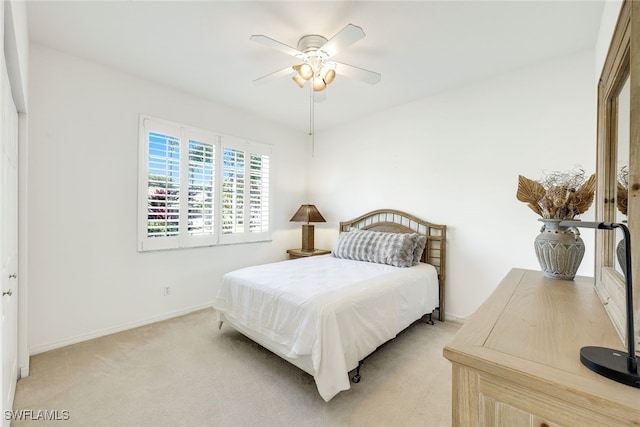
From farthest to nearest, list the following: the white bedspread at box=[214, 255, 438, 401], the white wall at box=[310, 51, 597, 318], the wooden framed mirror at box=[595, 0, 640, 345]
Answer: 1. the white wall at box=[310, 51, 597, 318]
2. the white bedspread at box=[214, 255, 438, 401]
3. the wooden framed mirror at box=[595, 0, 640, 345]

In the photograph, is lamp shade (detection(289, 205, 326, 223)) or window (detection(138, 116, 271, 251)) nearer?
window (detection(138, 116, 271, 251))

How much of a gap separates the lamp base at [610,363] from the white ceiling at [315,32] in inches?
85.0

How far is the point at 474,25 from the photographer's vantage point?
6.95 feet

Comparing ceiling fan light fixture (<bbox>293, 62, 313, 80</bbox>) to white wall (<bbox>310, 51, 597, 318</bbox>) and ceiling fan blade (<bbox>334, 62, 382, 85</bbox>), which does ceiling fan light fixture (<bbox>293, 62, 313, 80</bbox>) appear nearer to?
ceiling fan blade (<bbox>334, 62, 382, 85</bbox>)

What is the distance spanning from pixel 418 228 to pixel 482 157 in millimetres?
1075

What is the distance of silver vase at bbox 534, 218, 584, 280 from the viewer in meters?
1.47

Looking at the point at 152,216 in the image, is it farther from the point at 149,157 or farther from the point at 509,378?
the point at 509,378

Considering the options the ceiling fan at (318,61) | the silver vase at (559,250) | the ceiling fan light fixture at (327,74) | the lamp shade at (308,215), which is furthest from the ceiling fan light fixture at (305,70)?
the lamp shade at (308,215)

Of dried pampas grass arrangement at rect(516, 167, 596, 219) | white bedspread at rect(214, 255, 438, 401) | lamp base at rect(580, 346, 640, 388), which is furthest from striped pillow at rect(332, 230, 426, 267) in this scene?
lamp base at rect(580, 346, 640, 388)

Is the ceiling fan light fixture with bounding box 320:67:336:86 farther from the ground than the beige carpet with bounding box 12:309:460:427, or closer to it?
farther from the ground

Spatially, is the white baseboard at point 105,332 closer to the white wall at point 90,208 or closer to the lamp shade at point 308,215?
the white wall at point 90,208

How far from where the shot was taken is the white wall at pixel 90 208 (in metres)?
2.44

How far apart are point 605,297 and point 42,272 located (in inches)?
152

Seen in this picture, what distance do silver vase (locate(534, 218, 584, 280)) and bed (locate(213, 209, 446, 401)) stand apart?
1158 millimetres
